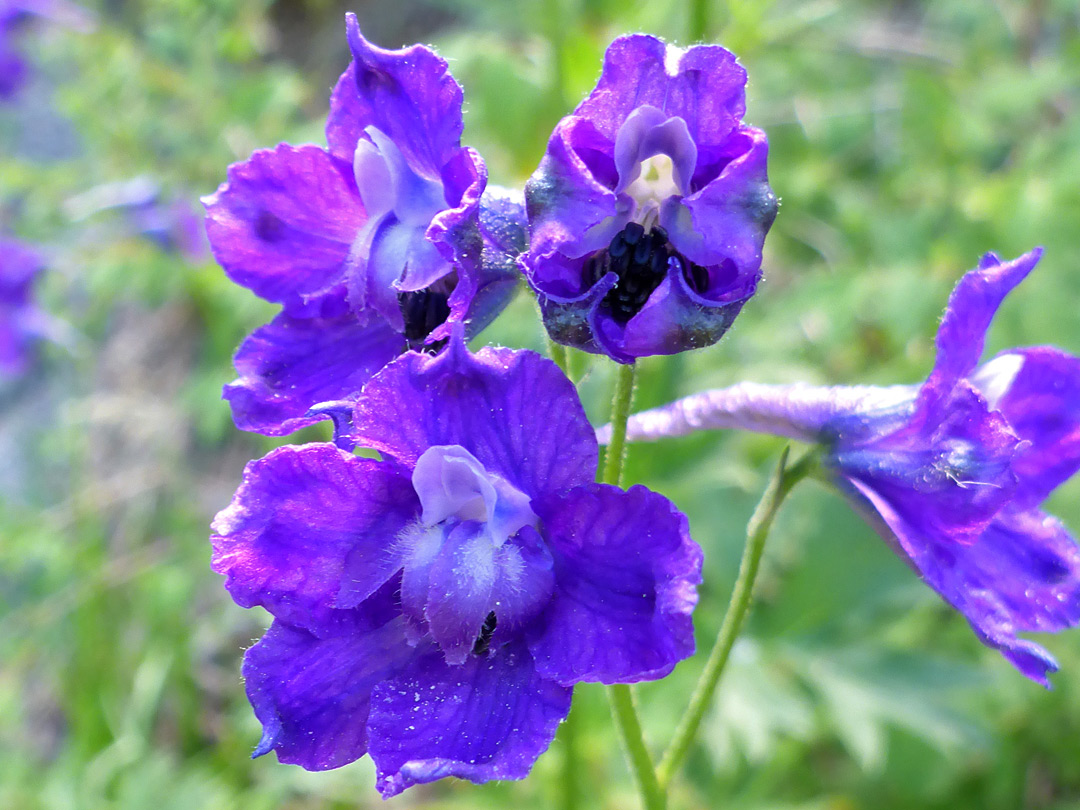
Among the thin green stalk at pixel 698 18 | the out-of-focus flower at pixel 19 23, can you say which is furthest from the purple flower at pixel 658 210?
the out-of-focus flower at pixel 19 23

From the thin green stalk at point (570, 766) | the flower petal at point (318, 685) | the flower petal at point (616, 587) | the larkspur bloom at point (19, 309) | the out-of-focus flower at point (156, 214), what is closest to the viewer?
the flower petal at point (616, 587)

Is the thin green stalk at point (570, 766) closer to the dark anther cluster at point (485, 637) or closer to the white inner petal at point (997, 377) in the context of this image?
the dark anther cluster at point (485, 637)

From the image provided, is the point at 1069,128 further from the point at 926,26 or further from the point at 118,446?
the point at 118,446

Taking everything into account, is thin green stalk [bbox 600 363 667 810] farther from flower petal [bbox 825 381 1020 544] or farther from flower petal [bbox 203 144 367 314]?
flower petal [bbox 203 144 367 314]

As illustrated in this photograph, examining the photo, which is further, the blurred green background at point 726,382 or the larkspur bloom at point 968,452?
the blurred green background at point 726,382

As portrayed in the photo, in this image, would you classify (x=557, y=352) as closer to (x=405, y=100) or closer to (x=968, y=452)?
(x=405, y=100)

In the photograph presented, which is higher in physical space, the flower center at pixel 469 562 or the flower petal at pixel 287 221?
the flower petal at pixel 287 221

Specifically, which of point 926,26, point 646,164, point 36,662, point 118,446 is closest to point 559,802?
point 646,164

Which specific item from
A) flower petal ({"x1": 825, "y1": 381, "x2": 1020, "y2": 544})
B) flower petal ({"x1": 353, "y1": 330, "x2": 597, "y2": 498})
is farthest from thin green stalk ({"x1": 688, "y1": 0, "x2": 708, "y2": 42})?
flower petal ({"x1": 353, "y1": 330, "x2": 597, "y2": 498})
